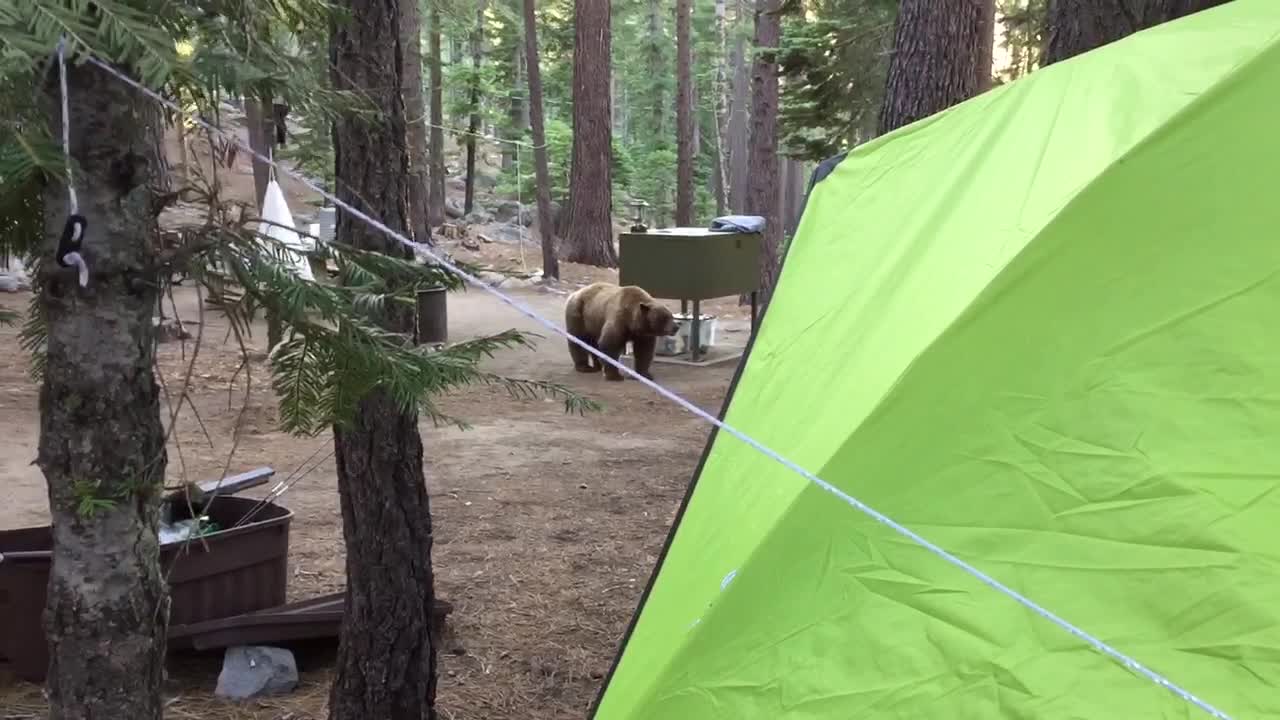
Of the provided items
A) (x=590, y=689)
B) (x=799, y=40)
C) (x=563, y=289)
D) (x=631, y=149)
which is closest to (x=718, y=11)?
(x=631, y=149)

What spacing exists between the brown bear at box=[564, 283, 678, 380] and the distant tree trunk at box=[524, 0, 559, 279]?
5.33 metres

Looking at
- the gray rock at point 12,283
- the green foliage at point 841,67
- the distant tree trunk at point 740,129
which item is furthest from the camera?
the distant tree trunk at point 740,129

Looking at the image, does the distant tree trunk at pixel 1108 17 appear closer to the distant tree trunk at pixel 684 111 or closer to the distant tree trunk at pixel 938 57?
the distant tree trunk at pixel 938 57

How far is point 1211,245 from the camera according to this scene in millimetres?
1925

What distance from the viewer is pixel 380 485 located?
3.34 m

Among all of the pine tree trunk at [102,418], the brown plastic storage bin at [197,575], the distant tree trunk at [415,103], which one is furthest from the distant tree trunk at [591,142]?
the pine tree trunk at [102,418]

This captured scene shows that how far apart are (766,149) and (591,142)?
5221 mm

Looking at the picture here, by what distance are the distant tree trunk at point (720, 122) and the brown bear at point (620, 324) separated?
2465cm

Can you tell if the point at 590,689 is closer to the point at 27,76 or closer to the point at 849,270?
the point at 849,270

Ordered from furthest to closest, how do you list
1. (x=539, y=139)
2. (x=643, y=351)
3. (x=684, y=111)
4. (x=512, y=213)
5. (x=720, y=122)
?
1. (x=720, y=122)
2. (x=512, y=213)
3. (x=684, y=111)
4. (x=539, y=139)
5. (x=643, y=351)

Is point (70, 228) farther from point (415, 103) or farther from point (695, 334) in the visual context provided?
point (415, 103)

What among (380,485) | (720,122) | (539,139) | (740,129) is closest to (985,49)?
(380,485)

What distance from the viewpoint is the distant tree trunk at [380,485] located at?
319 centimetres

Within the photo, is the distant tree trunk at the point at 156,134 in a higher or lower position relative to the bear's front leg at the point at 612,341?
higher
